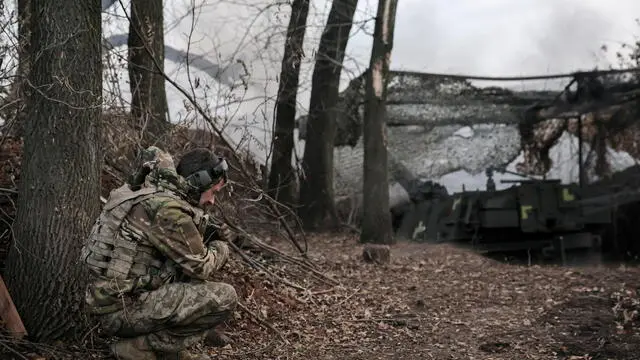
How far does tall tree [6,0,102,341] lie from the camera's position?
4906 millimetres

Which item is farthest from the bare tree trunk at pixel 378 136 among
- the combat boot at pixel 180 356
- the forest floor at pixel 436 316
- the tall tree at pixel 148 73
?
the combat boot at pixel 180 356

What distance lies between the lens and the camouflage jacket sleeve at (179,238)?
13.3ft

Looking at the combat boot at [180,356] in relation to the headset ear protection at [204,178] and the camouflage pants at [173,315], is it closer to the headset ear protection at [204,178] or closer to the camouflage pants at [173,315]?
the camouflage pants at [173,315]

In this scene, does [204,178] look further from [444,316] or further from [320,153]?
[320,153]

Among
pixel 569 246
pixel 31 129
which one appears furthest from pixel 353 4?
pixel 31 129

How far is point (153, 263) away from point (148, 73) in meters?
4.44

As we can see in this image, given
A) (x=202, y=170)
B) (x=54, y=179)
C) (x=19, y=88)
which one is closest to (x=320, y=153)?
(x=19, y=88)

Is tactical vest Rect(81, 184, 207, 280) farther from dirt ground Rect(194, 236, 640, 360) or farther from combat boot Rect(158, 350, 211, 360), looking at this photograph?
dirt ground Rect(194, 236, 640, 360)

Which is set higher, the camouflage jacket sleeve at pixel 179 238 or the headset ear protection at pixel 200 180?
the headset ear protection at pixel 200 180

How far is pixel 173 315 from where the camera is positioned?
166 inches

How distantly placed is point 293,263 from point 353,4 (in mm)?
7085

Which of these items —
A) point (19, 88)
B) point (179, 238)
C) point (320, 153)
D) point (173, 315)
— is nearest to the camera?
point (179, 238)

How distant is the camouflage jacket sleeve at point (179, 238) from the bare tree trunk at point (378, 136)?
843 centimetres

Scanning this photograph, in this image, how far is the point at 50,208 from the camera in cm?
491
